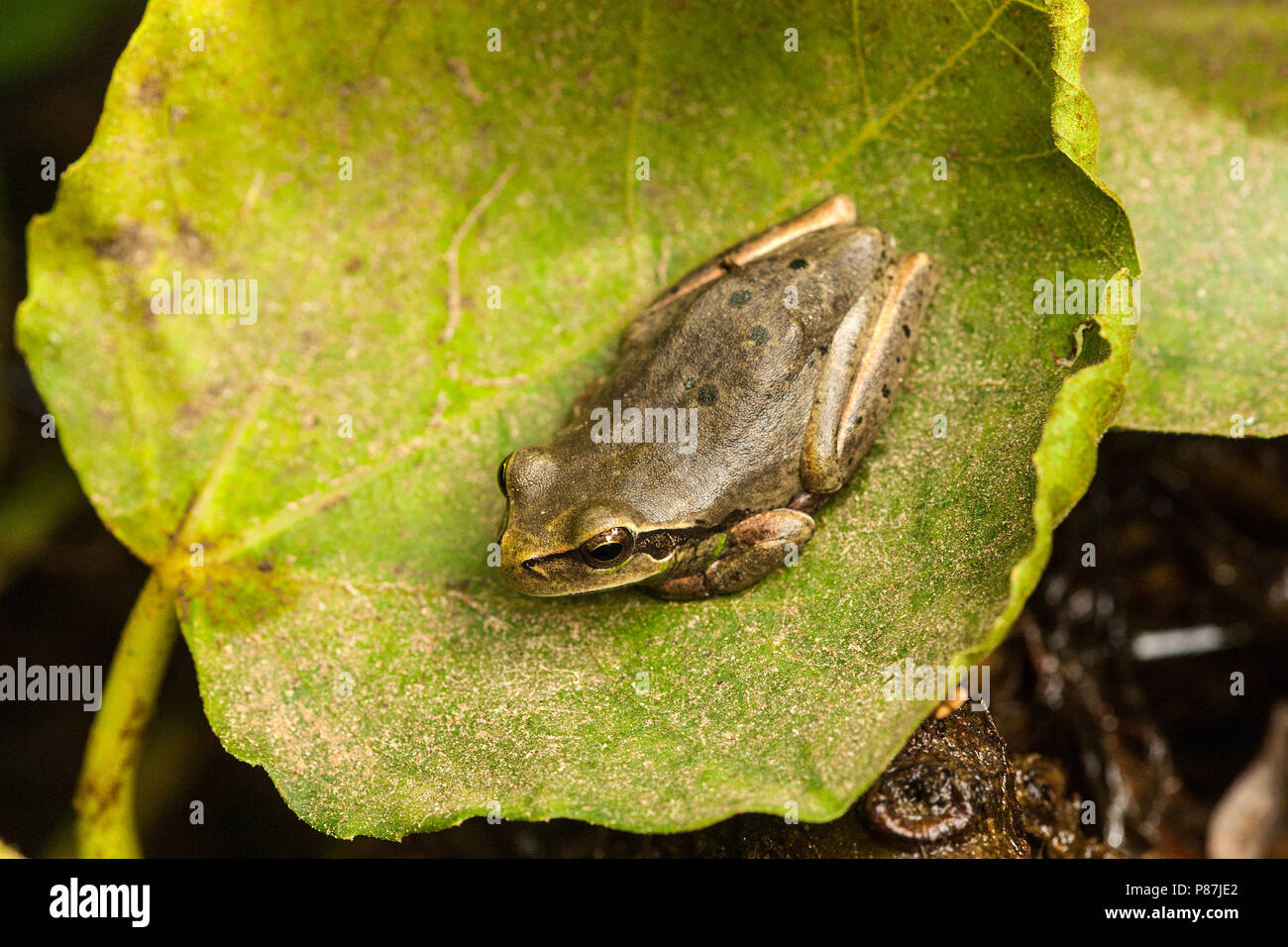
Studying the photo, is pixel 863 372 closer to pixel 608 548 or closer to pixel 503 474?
pixel 608 548

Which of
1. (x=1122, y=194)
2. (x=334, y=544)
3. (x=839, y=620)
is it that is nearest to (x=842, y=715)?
(x=839, y=620)

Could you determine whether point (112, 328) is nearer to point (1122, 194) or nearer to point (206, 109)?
point (206, 109)

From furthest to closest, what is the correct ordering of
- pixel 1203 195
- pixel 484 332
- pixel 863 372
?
pixel 1203 195, pixel 484 332, pixel 863 372

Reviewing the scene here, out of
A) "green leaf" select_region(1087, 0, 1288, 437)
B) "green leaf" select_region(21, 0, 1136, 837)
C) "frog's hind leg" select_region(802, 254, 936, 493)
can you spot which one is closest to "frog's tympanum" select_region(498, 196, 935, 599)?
"frog's hind leg" select_region(802, 254, 936, 493)

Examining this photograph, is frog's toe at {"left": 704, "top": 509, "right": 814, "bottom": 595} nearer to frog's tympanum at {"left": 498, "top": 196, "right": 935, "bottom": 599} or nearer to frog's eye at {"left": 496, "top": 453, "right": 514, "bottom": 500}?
frog's tympanum at {"left": 498, "top": 196, "right": 935, "bottom": 599}

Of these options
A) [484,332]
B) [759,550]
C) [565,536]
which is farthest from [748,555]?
[484,332]

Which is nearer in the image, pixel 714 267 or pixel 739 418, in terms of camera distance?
pixel 739 418

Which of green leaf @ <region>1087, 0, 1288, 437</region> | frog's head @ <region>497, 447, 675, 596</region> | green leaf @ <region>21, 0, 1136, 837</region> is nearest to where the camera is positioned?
green leaf @ <region>21, 0, 1136, 837</region>
